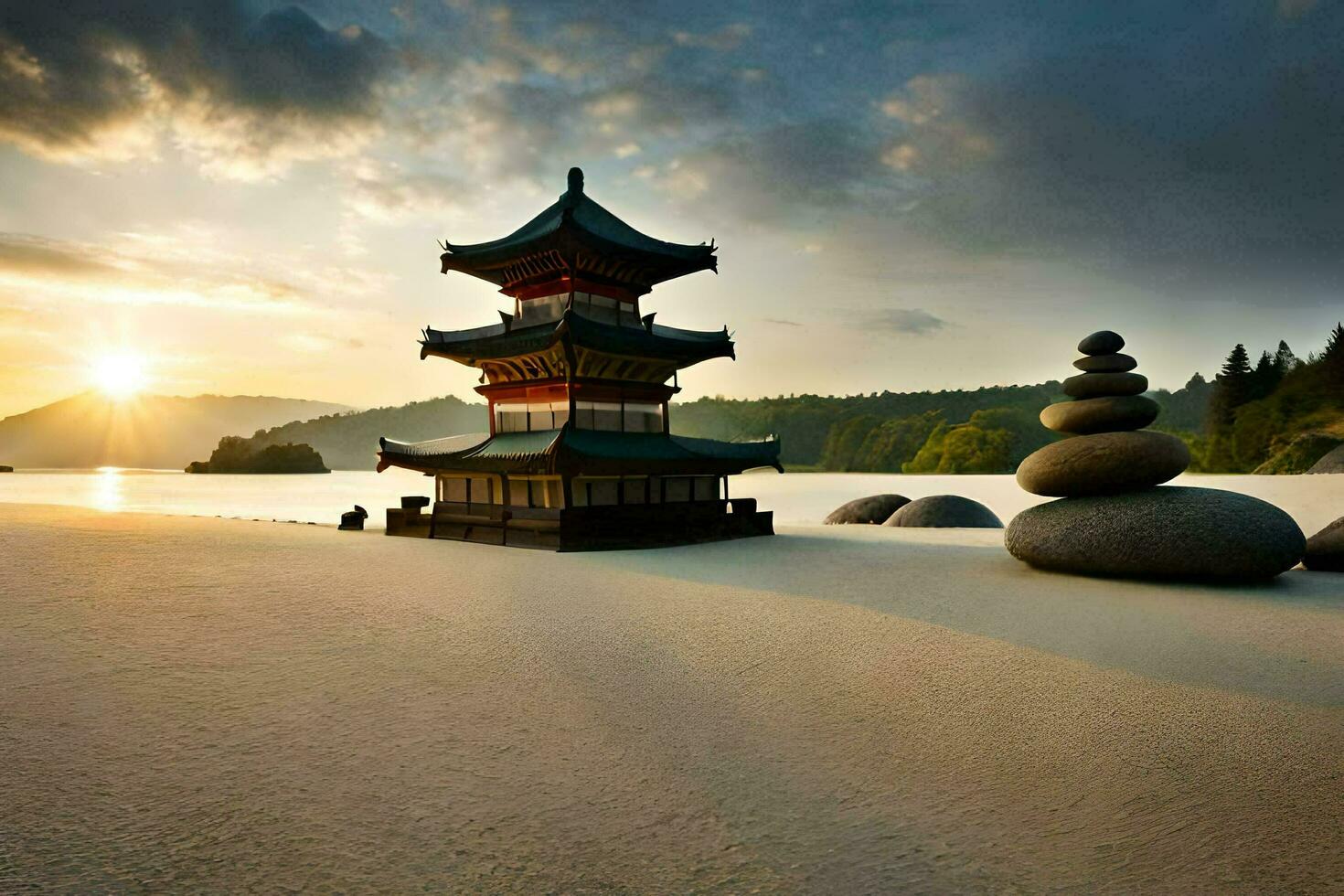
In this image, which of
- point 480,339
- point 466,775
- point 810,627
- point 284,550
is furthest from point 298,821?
point 480,339

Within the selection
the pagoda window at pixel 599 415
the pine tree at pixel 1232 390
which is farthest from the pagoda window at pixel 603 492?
the pine tree at pixel 1232 390

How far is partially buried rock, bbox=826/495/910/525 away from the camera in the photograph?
28.1 metres

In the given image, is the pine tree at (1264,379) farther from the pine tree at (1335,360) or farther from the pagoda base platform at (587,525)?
the pagoda base platform at (587,525)

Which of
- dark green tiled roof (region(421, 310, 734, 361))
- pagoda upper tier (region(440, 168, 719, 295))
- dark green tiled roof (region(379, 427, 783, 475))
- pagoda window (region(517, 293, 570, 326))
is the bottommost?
dark green tiled roof (region(379, 427, 783, 475))

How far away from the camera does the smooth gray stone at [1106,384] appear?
1379 centimetres

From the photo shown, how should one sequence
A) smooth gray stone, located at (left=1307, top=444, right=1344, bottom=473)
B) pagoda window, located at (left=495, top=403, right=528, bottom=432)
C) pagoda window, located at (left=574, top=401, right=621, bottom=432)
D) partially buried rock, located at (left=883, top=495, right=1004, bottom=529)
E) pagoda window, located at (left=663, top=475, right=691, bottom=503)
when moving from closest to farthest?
pagoda window, located at (left=574, top=401, right=621, bottom=432), pagoda window, located at (left=495, top=403, right=528, bottom=432), pagoda window, located at (left=663, top=475, right=691, bottom=503), partially buried rock, located at (left=883, top=495, right=1004, bottom=529), smooth gray stone, located at (left=1307, top=444, right=1344, bottom=473)

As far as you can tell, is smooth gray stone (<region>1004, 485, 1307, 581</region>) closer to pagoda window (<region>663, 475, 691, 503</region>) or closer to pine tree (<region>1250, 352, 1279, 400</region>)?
pagoda window (<region>663, 475, 691, 503</region>)

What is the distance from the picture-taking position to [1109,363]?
14.0 m

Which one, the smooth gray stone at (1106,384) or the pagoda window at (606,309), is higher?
the pagoda window at (606,309)

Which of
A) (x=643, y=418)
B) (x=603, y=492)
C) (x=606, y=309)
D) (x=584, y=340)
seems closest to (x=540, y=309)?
(x=606, y=309)

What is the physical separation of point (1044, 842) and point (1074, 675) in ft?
11.9

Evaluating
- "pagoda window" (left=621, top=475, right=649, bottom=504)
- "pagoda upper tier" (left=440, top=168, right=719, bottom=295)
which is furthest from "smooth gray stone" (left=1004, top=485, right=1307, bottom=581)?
"pagoda upper tier" (left=440, top=168, right=719, bottom=295)

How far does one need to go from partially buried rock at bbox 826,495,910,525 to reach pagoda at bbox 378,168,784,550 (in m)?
6.86

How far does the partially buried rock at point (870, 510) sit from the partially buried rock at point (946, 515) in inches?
86.2
